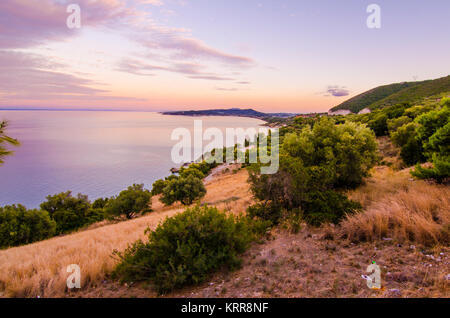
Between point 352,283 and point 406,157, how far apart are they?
15884mm

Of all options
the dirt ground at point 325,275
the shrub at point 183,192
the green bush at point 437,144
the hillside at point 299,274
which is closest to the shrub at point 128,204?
the shrub at point 183,192

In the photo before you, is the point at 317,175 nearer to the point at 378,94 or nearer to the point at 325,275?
the point at 325,275

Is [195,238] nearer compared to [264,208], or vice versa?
[195,238]

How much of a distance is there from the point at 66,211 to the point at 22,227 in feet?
22.4

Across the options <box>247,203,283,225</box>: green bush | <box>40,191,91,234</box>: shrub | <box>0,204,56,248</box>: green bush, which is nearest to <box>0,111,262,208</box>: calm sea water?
<box>40,191,91,234</box>: shrub

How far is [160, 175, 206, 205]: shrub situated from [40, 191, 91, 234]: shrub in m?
10.7

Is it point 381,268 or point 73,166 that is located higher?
point 381,268

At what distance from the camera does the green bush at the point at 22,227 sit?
679 inches

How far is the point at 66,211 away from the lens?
24.5 meters

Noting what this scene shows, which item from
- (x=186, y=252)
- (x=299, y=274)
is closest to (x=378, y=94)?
Answer: (x=299, y=274)

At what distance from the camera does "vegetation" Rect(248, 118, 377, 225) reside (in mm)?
6902
